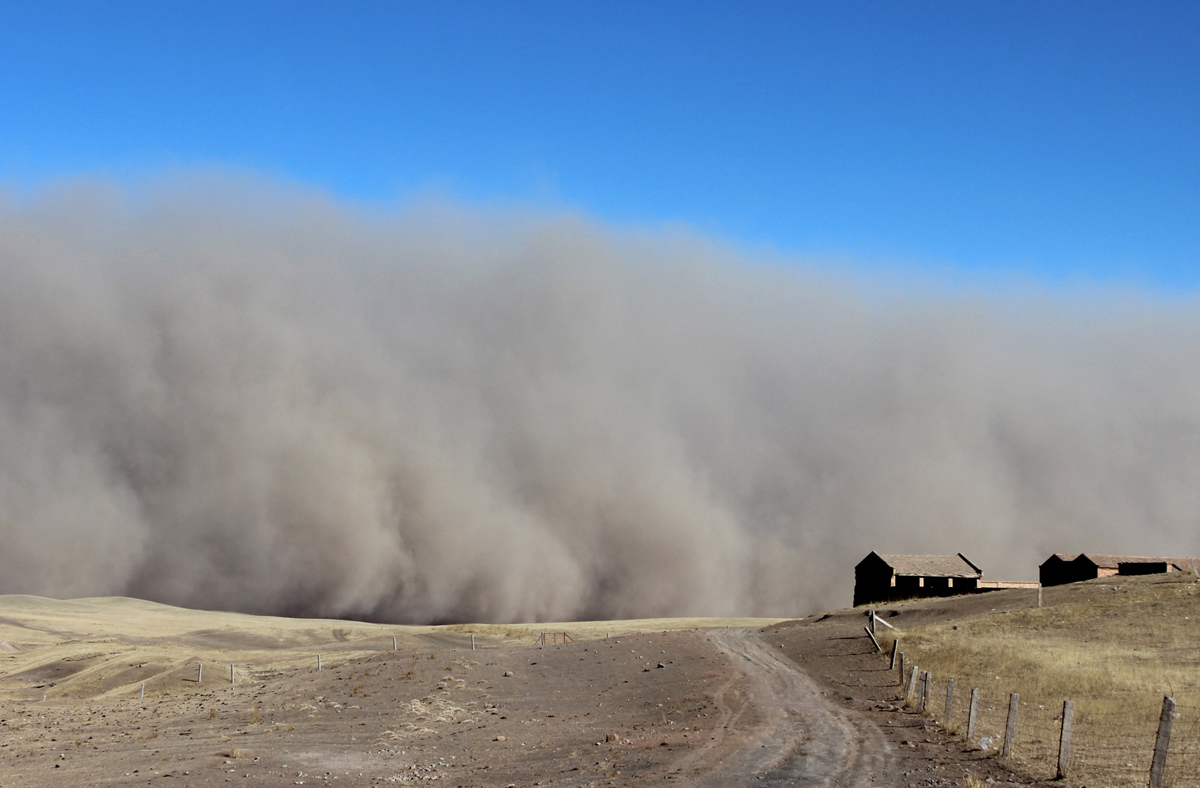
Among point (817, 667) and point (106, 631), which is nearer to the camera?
point (817, 667)

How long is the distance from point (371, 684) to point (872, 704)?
51.0 feet

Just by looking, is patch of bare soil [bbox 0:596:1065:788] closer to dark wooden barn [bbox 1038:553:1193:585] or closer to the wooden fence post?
the wooden fence post

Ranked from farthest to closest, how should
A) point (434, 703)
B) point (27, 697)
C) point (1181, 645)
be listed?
point (27, 697), point (1181, 645), point (434, 703)

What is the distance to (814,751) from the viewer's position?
18.0 metres

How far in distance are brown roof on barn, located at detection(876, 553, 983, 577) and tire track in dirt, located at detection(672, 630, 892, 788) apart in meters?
32.4

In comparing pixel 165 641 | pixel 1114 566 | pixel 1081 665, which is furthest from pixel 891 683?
pixel 165 641

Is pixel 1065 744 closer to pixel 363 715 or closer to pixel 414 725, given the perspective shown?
pixel 414 725

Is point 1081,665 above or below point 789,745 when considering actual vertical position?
above

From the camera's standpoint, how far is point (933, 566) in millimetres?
59312

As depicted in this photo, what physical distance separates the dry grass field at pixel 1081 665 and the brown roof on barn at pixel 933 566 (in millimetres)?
9347

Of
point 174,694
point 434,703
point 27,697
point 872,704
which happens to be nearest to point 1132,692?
point 872,704

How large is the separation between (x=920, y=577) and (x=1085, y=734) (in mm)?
42534

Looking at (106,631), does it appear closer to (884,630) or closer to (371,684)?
(371,684)

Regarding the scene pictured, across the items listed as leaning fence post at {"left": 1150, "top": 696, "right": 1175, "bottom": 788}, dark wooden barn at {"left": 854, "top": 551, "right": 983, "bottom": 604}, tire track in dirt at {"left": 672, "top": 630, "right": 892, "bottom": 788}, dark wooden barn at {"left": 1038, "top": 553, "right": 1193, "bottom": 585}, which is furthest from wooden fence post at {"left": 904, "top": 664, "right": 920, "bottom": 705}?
dark wooden barn at {"left": 1038, "top": 553, "right": 1193, "bottom": 585}
